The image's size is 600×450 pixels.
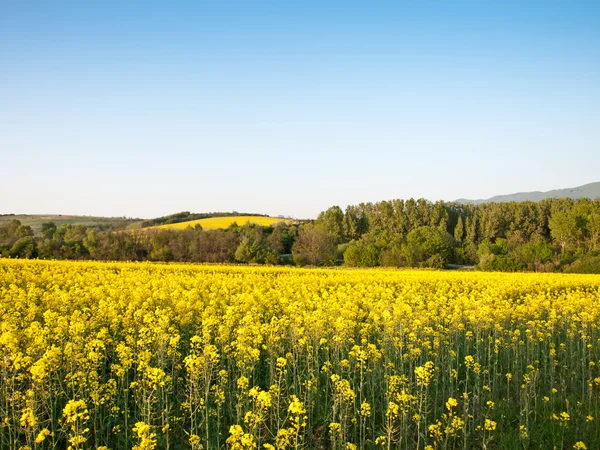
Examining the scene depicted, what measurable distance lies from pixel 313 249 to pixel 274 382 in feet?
163

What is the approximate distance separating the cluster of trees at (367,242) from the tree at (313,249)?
130mm

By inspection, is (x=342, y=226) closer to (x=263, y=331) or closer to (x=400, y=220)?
(x=400, y=220)

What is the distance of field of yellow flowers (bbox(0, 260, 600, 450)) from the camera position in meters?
5.82

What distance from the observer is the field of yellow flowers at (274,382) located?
5.82 meters

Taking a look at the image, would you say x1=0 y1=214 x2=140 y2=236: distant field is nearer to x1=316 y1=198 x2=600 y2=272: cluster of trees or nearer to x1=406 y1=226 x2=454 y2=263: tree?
x1=316 y1=198 x2=600 y2=272: cluster of trees

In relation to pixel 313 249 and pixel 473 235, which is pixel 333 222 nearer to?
pixel 473 235

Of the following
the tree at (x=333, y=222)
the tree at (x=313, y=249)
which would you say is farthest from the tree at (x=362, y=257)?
the tree at (x=333, y=222)

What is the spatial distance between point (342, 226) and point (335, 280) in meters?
59.9

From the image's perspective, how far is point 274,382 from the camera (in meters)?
7.92

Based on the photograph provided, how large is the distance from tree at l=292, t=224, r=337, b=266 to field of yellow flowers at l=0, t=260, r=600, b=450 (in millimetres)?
40450

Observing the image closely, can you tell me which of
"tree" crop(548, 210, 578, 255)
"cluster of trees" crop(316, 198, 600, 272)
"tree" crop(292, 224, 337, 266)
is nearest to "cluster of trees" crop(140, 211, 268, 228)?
"cluster of trees" crop(316, 198, 600, 272)

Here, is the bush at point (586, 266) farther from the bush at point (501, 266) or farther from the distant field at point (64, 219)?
the distant field at point (64, 219)

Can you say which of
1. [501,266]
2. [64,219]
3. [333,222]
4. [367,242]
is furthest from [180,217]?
[501,266]

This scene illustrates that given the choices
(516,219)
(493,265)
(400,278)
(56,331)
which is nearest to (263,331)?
(56,331)
